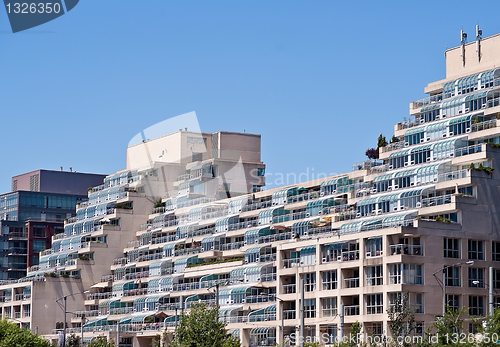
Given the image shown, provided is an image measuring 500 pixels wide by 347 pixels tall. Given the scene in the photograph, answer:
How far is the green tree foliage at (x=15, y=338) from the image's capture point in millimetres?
88312

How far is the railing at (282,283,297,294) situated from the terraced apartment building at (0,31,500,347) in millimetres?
237

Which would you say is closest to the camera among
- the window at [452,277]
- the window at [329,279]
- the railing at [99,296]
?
the window at [452,277]

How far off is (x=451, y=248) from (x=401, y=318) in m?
13.2

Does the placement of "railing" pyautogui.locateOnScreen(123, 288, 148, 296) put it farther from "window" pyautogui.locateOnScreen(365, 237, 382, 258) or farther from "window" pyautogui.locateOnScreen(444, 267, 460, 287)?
"window" pyautogui.locateOnScreen(444, 267, 460, 287)

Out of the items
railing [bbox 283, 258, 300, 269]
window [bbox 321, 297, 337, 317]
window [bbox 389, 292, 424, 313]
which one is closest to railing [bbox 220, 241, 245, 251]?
railing [bbox 283, 258, 300, 269]

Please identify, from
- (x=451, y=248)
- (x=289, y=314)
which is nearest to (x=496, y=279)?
(x=451, y=248)

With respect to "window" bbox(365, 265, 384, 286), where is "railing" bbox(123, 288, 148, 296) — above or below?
below

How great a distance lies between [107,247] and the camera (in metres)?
172

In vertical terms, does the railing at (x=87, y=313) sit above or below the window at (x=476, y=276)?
below

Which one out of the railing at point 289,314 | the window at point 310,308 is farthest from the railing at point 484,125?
the railing at point 289,314

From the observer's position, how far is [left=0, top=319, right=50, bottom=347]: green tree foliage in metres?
88.3

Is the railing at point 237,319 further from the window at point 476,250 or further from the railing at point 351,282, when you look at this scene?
the window at point 476,250

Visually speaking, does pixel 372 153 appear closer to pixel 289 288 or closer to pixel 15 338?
pixel 289 288

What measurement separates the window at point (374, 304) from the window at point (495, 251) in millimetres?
14228
